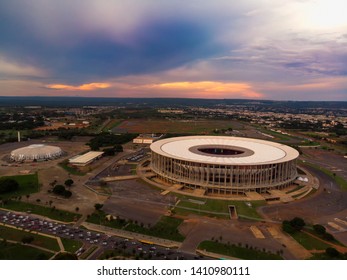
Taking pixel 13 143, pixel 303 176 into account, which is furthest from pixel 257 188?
pixel 13 143

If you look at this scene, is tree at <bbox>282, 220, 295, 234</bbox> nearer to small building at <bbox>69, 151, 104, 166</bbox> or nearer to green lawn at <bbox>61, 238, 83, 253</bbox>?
green lawn at <bbox>61, 238, 83, 253</bbox>

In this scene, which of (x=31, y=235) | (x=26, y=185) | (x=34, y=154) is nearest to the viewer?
(x=31, y=235)

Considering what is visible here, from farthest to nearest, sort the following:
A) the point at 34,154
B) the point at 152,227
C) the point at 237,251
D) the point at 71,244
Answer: the point at 34,154 → the point at 152,227 → the point at 71,244 → the point at 237,251

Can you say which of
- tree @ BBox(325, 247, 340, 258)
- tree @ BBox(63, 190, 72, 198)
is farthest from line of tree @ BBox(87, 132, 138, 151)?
tree @ BBox(325, 247, 340, 258)

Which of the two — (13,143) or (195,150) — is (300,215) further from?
(13,143)

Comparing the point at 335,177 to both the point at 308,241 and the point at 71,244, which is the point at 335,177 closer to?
the point at 308,241

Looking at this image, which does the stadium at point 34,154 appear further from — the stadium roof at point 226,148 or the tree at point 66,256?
the tree at point 66,256

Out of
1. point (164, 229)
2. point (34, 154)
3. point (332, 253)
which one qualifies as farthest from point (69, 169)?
point (332, 253)
